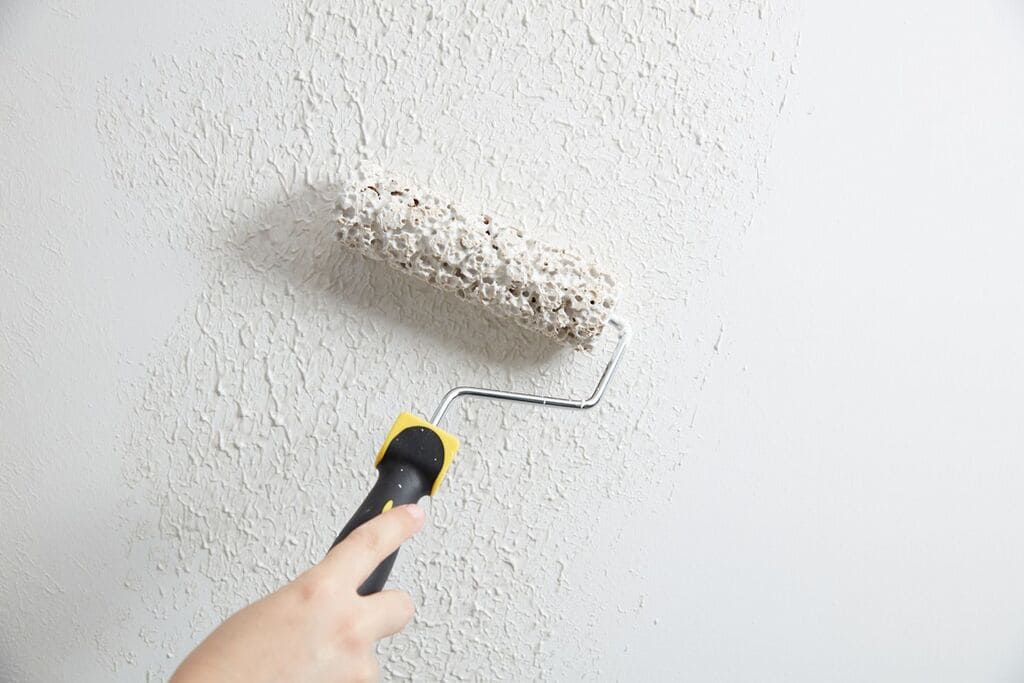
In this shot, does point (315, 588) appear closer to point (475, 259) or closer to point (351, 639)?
point (351, 639)

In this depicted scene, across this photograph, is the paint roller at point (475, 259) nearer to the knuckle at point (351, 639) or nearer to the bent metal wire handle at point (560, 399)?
the bent metal wire handle at point (560, 399)

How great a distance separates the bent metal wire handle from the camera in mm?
676

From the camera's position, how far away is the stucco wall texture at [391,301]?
70cm

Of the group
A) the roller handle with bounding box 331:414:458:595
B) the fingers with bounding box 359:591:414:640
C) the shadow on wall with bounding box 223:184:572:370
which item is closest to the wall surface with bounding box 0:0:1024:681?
the shadow on wall with bounding box 223:184:572:370

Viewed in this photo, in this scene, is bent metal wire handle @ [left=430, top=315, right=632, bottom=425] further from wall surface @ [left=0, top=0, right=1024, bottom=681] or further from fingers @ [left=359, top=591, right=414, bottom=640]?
fingers @ [left=359, top=591, right=414, bottom=640]

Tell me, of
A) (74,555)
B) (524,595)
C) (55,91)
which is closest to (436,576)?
(524,595)

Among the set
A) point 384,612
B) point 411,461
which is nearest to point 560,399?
point 411,461

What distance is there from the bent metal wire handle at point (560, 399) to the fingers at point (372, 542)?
16 centimetres

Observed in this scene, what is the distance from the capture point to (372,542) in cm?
48

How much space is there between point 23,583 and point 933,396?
89 cm

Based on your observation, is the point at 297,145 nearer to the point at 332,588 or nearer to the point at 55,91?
the point at 55,91

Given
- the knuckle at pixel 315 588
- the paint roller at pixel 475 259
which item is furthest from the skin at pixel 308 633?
the paint roller at pixel 475 259

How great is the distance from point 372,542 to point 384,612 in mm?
44

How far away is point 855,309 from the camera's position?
73 cm
